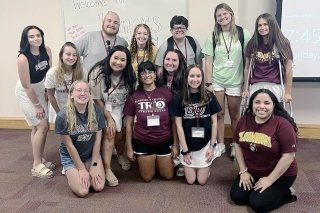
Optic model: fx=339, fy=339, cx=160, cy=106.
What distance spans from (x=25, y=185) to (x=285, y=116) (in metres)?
2.07

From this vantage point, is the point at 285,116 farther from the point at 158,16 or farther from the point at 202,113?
the point at 158,16

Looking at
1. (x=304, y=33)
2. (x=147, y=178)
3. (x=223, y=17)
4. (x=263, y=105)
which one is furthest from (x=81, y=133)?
(x=304, y=33)

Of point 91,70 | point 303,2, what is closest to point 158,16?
point 91,70

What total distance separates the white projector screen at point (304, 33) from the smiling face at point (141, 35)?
1379 mm

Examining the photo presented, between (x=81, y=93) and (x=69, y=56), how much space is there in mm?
366

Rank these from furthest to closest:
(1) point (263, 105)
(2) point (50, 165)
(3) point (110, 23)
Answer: (2) point (50, 165), (3) point (110, 23), (1) point (263, 105)

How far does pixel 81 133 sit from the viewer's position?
2.57m

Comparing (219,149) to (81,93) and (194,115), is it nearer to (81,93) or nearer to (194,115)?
(194,115)

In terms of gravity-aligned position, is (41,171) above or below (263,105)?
below

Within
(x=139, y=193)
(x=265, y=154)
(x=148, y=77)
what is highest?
(x=148, y=77)

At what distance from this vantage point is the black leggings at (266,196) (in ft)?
7.18

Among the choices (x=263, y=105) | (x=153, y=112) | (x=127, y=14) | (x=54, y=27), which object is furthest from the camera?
(x=54, y=27)

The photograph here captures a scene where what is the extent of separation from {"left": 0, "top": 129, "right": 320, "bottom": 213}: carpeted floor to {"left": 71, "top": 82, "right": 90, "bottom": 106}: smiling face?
72 cm

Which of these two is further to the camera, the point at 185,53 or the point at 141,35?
the point at 185,53
